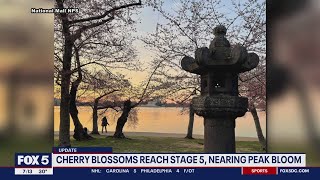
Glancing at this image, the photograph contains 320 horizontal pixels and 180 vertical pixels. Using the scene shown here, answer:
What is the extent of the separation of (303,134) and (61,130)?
3145mm

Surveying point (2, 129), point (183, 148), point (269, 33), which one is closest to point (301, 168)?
point (269, 33)

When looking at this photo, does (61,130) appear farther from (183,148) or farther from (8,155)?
(183,148)

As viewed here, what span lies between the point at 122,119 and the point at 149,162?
8.51ft

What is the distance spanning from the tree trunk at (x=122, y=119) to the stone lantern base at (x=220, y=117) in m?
2.45

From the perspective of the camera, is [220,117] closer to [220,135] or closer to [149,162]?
[220,135]

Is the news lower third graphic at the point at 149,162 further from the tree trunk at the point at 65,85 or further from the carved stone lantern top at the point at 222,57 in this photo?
the tree trunk at the point at 65,85

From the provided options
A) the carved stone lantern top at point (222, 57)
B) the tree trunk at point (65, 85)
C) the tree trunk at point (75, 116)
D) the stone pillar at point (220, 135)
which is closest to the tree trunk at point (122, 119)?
the tree trunk at point (75, 116)

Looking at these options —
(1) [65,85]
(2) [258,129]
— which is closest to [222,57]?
(2) [258,129]

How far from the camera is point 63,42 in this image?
460 cm

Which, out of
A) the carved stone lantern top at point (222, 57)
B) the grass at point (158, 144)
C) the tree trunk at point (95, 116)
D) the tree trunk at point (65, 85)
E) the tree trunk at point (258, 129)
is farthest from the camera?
the tree trunk at point (95, 116)

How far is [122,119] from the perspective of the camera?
5777mm

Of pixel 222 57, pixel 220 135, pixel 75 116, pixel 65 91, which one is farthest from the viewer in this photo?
pixel 75 116

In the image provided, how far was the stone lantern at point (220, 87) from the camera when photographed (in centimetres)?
300

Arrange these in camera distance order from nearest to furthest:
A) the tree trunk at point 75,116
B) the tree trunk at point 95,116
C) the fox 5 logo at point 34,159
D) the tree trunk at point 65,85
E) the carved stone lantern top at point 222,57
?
the carved stone lantern top at point 222,57, the fox 5 logo at point 34,159, the tree trunk at point 65,85, the tree trunk at point 75,116, the tree trunk at point 95,116
